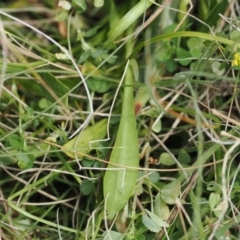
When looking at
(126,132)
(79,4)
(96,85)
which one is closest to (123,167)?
(126,132)

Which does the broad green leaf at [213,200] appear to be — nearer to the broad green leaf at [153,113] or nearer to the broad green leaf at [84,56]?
the broad green leaf at [153,113]

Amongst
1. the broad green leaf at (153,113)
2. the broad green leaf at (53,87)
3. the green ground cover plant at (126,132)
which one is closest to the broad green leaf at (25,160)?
the green ground cover plant at (126,132)

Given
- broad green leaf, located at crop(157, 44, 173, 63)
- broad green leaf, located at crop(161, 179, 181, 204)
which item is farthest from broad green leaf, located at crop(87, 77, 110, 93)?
broad green leaf, located at crop(161, 179, 181, 204)

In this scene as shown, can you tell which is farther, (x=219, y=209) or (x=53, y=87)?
(x=53, y=87)

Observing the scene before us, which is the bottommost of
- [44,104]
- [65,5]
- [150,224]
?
[150,224]

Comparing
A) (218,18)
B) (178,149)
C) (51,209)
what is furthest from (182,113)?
(51,209)

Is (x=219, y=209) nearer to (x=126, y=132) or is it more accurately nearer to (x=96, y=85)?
(x=126, y=132)

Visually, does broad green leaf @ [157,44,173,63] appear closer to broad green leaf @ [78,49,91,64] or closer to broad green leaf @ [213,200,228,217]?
broad green leaf @ [78,49,91,64]

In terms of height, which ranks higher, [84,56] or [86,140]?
[84,56]
